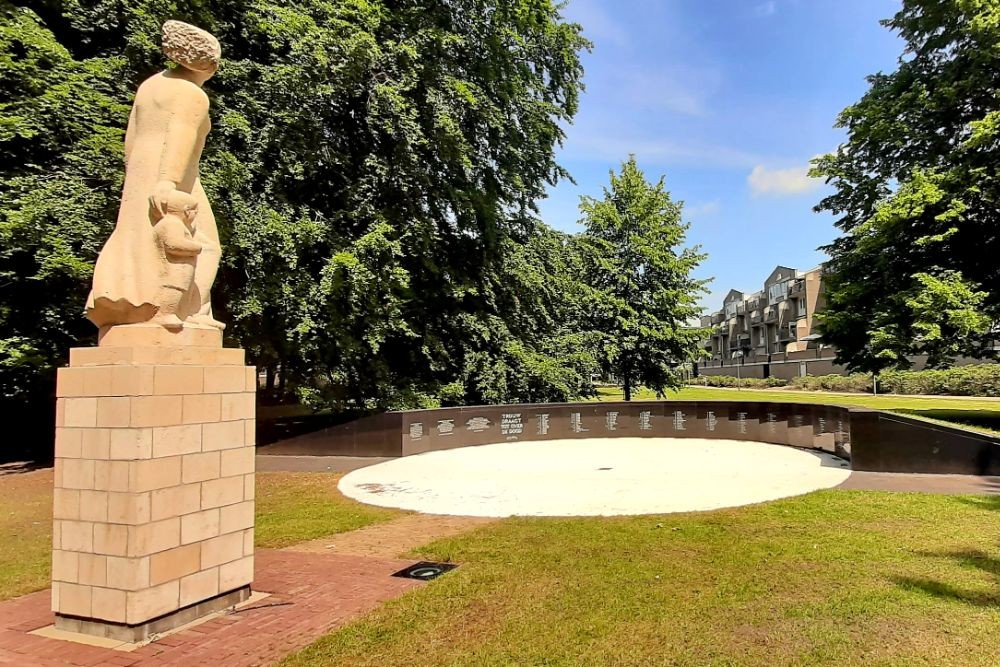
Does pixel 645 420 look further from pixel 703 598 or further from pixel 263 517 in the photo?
pixel 703 598

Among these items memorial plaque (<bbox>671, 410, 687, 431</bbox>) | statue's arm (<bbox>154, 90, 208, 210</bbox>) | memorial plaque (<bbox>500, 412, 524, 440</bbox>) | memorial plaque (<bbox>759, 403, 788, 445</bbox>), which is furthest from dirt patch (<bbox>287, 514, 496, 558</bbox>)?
memorial plaque (<bbox>671, 410, 687, 431</bbox>)

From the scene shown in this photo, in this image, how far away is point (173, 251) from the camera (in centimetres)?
504

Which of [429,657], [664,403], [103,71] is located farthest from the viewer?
[664,403]

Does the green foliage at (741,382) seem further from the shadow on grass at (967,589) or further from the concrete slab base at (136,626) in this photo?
the concrete slab base at (136,626)

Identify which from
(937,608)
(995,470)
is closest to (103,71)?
(937,608)

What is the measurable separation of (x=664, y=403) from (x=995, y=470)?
31.6 feet

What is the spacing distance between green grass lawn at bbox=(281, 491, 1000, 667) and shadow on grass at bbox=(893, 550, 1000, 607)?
0.02m

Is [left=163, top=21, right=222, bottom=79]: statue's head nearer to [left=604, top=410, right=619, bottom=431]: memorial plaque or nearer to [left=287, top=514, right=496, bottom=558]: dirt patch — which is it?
[left=287, top=514, right=496, bottom=558]: dirt patch

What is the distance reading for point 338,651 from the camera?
4.31m

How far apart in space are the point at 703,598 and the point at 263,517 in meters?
6.29

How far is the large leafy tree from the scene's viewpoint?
13.2m

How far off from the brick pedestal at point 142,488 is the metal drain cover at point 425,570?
4.96 feet

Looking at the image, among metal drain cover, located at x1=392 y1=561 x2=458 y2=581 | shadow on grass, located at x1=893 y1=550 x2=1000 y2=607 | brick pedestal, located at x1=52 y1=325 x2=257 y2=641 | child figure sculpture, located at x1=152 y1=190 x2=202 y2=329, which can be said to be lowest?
metal drain cover, located at x1=392 y1=561 x2=458 y2=581

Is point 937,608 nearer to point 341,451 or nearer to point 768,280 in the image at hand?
point 341,451
